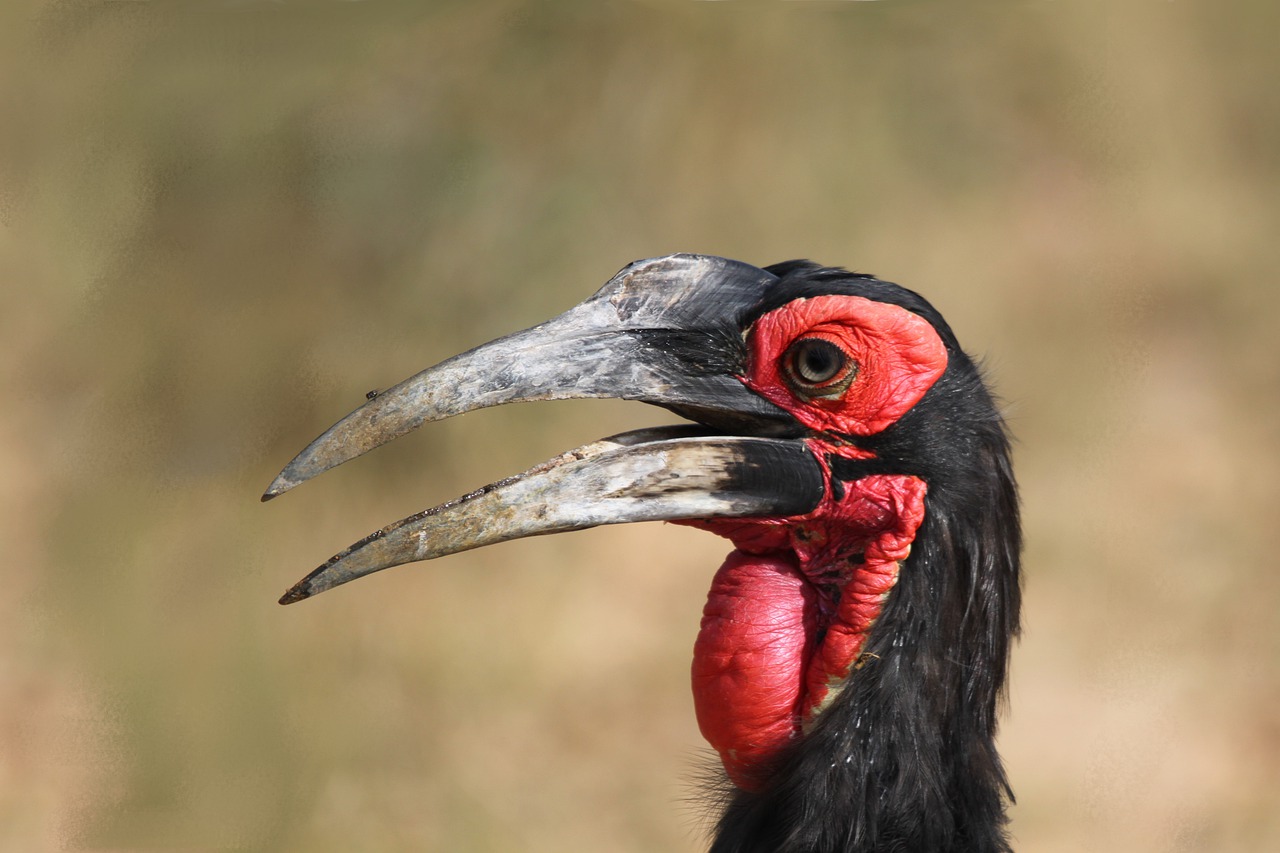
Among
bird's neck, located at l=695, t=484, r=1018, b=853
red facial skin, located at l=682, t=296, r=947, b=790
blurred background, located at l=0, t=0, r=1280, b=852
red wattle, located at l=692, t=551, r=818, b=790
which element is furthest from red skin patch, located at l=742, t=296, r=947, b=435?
blurred background, located at l=0, t=0, r=1280, b=852

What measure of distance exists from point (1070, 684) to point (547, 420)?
10.4ft

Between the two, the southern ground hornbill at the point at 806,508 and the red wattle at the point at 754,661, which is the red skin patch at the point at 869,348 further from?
the red wattle at the point at 754,661

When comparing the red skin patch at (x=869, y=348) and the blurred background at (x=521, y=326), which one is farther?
the blurred background at (x=521, y=326)

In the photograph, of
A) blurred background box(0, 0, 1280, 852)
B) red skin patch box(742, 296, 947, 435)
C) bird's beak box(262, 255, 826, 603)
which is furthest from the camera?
blurred background box(0, 0, 1280, 852)

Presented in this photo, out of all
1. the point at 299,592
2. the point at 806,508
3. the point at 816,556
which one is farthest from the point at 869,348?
the point at 299,592

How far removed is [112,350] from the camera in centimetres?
714

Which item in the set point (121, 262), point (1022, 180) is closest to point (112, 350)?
point (121, 262)

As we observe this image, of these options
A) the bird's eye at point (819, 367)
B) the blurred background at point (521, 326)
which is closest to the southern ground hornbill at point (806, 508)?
the bird's eye at point (819, 367)

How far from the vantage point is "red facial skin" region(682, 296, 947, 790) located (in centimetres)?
280

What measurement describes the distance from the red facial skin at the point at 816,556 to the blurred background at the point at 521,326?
3362mm

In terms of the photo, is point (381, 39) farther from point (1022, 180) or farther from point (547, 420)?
point (1022, 180)

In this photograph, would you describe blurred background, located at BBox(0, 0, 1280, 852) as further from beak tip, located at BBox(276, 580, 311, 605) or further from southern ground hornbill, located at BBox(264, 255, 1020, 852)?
beak tip, located at BBox(276, 580, 311, 605)

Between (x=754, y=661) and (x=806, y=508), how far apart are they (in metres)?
0.37

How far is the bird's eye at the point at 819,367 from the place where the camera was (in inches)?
111
